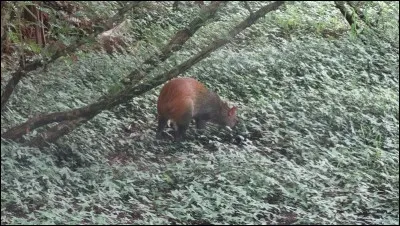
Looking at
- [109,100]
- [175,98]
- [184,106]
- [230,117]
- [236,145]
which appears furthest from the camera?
[230,117]

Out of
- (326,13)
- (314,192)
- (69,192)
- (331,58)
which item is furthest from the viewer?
(326,13)

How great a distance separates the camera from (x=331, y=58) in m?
11.0

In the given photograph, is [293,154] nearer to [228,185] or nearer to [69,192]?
[228,185]

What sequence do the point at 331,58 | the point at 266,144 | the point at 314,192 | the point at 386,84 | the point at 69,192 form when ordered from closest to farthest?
the point at 69,192 → the point at 314,192 → the point at 266,144 → the point at 386,84 → the point at 331,58

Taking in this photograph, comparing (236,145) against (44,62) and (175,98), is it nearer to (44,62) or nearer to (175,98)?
(175,98)

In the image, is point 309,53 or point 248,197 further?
point 309,53

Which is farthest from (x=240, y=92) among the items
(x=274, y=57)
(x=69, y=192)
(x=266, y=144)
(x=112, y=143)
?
(x=69, y=192)

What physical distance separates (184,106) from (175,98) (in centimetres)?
21

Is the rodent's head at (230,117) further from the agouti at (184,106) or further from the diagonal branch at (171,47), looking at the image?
the diagonal branch at (171,47)

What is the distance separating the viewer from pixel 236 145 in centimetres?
841

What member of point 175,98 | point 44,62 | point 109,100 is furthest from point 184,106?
point 44,62

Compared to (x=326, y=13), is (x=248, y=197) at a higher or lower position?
lower

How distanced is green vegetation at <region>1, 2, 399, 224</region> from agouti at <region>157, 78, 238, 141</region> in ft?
0.67

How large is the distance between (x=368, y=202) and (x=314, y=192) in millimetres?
529
